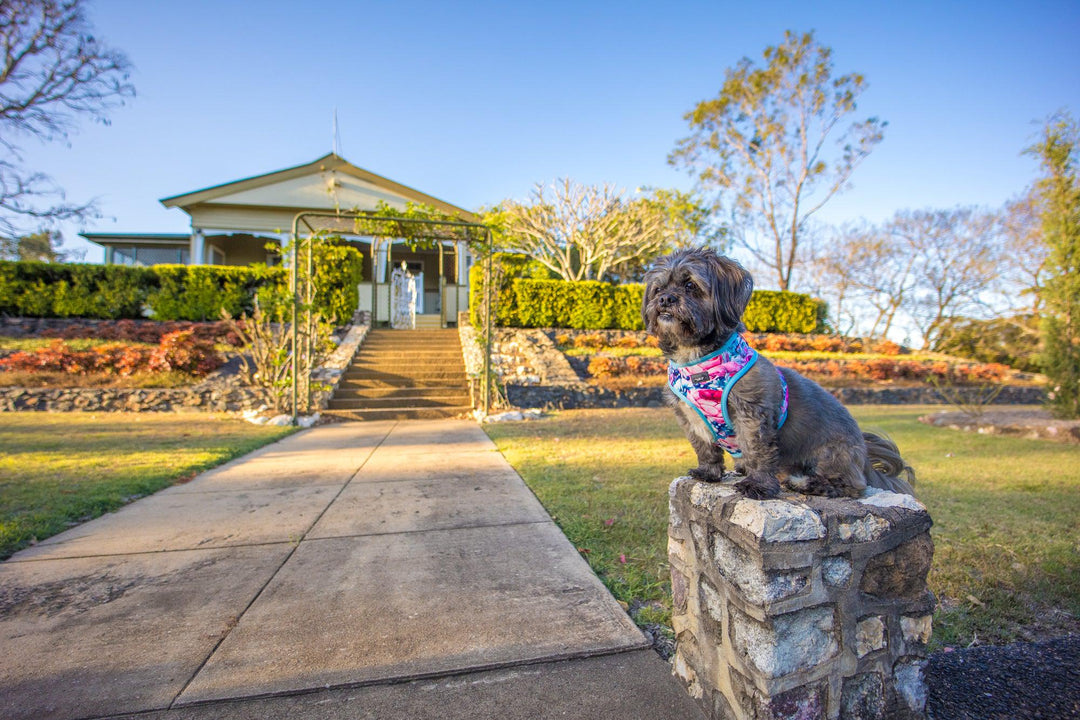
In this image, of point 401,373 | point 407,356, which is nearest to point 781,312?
point 407,356

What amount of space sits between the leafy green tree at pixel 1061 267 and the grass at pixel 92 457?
1164 cm

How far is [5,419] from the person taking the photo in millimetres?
8422

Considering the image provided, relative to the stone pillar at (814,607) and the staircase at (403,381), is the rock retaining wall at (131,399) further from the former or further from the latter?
the stone pillar at (814,607)

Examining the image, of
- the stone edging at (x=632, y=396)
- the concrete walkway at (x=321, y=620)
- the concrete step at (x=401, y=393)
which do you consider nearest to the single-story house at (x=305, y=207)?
the concrete step at (x=401, y=393)

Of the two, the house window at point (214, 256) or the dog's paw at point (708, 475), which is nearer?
the dog's paw at point (708, 475)

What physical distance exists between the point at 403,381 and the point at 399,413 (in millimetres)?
1380

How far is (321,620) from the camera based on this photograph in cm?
227

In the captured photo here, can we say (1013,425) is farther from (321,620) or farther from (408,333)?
(408,333)

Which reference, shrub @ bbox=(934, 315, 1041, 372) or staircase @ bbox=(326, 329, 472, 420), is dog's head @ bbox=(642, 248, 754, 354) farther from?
shrub @ bbox=(934, 315, 1041, 372)

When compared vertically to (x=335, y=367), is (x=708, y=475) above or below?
above

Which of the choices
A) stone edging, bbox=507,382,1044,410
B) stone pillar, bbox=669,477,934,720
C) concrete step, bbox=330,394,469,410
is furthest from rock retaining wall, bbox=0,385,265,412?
stone pillar, bbox=669,477,934,720

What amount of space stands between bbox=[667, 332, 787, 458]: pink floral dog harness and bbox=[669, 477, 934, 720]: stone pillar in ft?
0.81

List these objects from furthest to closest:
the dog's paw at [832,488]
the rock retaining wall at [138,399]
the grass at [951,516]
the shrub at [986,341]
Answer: the shrub at [986,341] → the rock retaining wall at [138,399] → the grass at [951,516] → the dog's paw at [832,488]

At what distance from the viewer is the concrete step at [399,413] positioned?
30.6 ft
